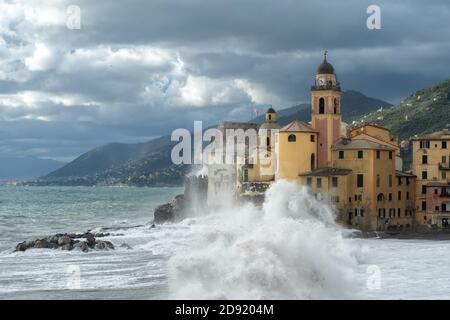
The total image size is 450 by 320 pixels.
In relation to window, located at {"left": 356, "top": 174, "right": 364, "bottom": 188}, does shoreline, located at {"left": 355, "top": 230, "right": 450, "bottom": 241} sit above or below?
below

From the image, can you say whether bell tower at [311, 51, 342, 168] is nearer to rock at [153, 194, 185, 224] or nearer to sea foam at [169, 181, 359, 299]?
rock at [153, 194, 185, 224]

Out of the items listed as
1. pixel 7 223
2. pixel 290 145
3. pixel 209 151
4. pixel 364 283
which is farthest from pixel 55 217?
pixel 364 283

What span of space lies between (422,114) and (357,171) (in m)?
91.9

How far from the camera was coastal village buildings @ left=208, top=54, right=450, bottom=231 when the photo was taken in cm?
6384

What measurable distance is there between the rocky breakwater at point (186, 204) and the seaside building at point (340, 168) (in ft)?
57.8

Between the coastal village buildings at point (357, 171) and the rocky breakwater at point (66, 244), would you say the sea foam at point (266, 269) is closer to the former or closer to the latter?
the rocky breakwater at point (66, 244)

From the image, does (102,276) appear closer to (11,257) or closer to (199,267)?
(199,267)

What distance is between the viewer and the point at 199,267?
30.3 meters

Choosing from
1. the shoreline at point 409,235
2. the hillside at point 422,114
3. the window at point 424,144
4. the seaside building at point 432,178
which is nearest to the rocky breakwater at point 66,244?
the shoreline at point 409,235

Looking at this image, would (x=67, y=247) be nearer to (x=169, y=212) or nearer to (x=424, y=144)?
(x=424, y=144)

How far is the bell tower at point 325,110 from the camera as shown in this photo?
6781 cm

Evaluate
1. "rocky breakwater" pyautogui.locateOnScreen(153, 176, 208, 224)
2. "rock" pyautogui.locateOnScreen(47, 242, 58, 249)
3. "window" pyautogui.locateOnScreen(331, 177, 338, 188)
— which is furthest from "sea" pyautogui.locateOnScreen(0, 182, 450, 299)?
"rocky breakwater" pyautogui.locateOnScreen(153, 176, 208, 224)

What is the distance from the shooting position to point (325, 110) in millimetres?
68938
